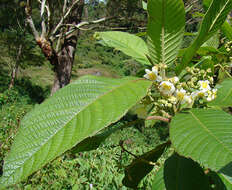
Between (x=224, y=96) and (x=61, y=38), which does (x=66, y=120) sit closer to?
(x=224, y=96)

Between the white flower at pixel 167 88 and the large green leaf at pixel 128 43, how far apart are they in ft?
0.57

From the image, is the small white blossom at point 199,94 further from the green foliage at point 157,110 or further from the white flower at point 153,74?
the white flower at point 153,74

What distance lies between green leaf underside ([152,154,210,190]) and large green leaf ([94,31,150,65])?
33 cm

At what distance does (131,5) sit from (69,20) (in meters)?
1.50

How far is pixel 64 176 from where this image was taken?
85.0 inches

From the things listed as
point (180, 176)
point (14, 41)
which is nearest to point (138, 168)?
point (180, 176)

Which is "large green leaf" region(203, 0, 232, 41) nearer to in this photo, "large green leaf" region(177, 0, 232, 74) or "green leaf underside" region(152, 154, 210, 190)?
"large green leaf" region(177, 0, 232, 74)

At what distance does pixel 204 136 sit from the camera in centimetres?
47

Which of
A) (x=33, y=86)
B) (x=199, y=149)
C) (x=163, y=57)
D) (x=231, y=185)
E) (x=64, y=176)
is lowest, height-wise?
(x=33, y=86)

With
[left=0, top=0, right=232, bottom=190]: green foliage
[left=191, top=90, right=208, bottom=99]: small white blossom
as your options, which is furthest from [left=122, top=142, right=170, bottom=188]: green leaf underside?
[left=191, top=90, right=208, bottom=99]: small white blossom

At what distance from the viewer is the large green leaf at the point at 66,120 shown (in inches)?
14.4

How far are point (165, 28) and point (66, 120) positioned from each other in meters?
0.37

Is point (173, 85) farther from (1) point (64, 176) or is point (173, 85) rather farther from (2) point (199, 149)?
(1) point (64, 176)

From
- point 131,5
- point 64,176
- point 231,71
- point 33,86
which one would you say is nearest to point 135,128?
point 131,5
